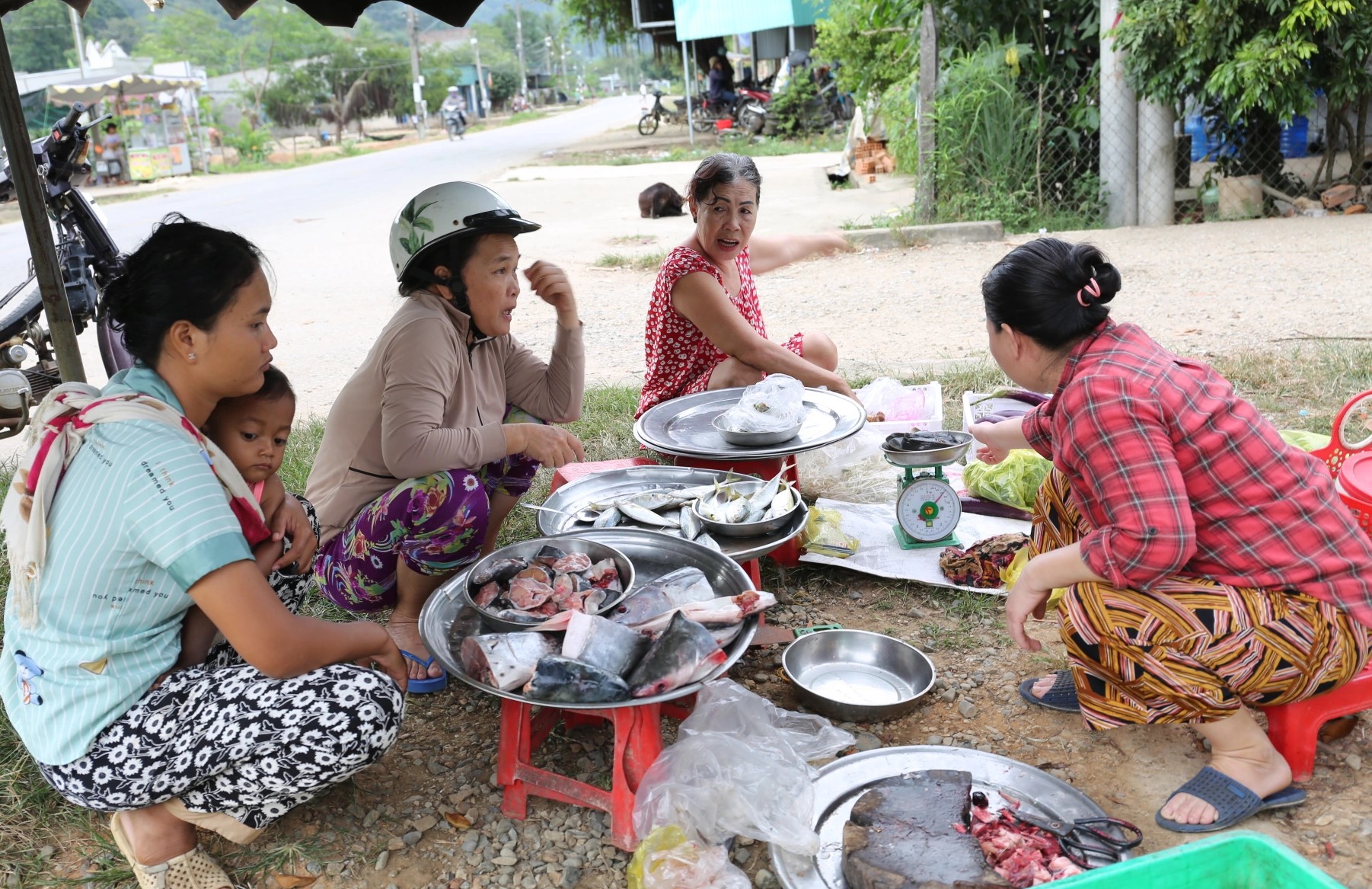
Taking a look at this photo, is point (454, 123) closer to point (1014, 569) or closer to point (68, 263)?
point (68, 263)

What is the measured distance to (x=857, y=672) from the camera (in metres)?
3.03

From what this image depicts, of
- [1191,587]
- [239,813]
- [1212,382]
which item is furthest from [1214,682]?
[239,813]

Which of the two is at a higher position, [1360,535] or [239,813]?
[1360,535]

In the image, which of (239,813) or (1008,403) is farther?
(1008,403)

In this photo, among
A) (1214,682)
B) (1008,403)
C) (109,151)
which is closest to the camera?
(1214,682)

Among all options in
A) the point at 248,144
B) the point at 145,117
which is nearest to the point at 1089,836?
the point at 145,117

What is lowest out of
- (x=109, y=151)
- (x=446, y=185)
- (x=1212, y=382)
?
(x=1212, y=382)

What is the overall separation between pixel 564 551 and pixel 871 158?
13.5 meters

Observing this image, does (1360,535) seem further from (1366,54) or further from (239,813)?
(1366,54)

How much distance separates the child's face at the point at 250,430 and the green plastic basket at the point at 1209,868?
6.31ft

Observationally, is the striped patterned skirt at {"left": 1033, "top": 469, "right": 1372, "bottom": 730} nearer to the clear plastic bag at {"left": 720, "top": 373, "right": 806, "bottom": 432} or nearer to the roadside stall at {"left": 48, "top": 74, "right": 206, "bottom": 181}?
the clear plastic bag at {"left": 720, "top": 373, "right": 806, "bottom": 432}

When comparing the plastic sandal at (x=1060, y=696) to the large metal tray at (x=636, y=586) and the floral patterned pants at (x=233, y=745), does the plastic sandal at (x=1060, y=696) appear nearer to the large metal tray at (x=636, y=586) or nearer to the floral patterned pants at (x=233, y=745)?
the large metal tray at (x=636, y=586)

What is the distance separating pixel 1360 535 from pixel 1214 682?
0.44 metres

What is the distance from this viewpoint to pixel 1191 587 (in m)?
2.18
